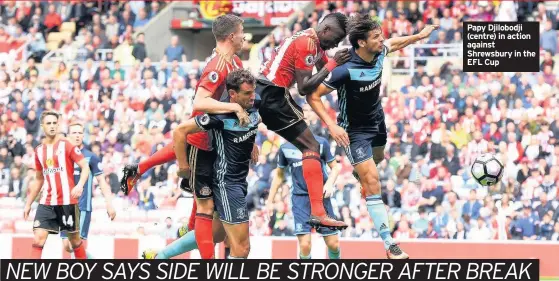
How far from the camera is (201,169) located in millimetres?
13359

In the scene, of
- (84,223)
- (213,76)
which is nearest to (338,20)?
(213,76)

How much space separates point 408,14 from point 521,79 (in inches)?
155

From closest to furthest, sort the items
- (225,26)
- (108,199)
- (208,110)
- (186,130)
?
(208,110) → (186,130) → (225,26) → (108,199)

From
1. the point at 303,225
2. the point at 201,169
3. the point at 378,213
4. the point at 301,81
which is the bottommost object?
the point at 303,225

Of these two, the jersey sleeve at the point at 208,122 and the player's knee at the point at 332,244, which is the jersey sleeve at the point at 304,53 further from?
the player's knee at the point at 332,244

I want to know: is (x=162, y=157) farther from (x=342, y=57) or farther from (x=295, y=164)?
(x=295, y=164)

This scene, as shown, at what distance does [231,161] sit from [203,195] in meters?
0.48

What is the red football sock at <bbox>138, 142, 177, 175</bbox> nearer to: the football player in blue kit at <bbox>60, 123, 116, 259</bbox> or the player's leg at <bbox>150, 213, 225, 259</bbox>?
the player's leg at <bbox>150, 213, 225, 259</bbox>

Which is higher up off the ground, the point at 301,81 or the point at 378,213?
the point at 301,81

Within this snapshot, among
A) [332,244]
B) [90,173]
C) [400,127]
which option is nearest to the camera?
[332,244]

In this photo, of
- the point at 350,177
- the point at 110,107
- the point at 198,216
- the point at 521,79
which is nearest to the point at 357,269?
the point at 198,216

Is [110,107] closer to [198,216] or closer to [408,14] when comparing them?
[408,14]

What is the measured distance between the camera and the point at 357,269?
1148 centimetres

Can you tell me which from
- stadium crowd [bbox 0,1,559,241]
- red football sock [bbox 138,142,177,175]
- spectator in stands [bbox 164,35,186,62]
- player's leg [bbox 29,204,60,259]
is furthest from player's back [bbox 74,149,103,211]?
spectator in stands [bbox 164,35,186,62]
